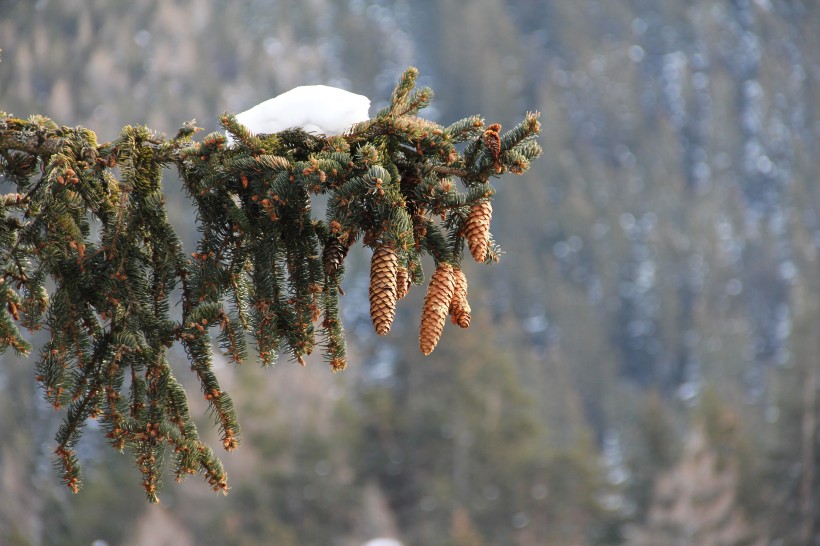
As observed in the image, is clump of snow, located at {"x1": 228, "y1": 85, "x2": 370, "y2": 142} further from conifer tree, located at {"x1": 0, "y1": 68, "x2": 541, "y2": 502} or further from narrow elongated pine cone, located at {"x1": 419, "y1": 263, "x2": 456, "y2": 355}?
narrow elongated pine cone, located at {"x1": 419, "y1": 263, "x2": 456, "y2": 355}

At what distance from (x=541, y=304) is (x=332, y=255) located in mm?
70085

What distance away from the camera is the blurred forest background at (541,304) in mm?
31625

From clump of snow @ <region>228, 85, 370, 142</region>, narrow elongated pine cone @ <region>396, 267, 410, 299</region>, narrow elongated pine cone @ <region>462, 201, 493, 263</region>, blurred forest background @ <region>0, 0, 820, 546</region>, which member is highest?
blurred forest background @ <region>0, 0, 820, 546</region>

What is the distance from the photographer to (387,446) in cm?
3481

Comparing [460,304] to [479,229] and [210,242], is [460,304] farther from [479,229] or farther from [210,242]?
[210,242]

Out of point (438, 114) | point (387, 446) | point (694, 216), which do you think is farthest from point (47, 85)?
point (694, 216)

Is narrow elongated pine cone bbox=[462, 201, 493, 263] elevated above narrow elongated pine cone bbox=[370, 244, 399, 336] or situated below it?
above

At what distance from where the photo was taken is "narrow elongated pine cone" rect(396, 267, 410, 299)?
2.52 meters

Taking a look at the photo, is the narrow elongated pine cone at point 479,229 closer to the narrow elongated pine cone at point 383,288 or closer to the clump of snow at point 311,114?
the narrow elongated pine cone at point 383,288

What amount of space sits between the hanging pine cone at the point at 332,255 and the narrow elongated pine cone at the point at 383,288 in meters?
0.24

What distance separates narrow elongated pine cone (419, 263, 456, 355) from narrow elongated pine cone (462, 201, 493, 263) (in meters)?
0.09

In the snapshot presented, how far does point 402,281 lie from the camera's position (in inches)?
100.0

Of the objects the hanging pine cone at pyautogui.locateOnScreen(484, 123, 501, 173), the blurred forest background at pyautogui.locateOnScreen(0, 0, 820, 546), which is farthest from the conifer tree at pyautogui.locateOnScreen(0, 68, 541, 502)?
the blurred forest background at pyautogui.locateOnScreen(0, 0, 820, 546)

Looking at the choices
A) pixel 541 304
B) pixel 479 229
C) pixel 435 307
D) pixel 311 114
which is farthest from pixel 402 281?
pixel 541 304
